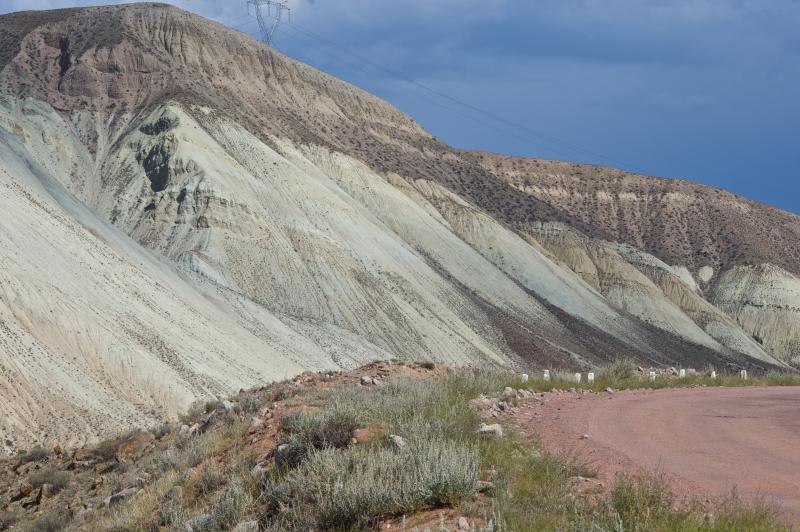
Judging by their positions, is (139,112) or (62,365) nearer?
(62,365)

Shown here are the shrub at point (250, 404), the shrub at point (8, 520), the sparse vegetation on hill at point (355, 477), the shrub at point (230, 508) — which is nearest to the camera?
the sparse vegetation on hill at point (355, 477)

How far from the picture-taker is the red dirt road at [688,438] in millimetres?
6992

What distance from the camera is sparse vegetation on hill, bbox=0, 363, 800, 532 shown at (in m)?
5.82

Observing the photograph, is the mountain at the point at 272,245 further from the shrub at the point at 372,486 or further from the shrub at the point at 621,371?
the shrub at the point at 372,486

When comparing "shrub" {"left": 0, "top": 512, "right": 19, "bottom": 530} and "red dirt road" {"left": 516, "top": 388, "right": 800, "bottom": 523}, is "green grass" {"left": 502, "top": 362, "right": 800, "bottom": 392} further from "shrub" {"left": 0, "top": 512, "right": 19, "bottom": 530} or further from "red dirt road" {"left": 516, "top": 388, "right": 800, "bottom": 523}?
"shrub" {"left": 0, "top": 512, "right": 19, "bottom": 530}

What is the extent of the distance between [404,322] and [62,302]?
2797 centimetres

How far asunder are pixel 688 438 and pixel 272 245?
45475mm

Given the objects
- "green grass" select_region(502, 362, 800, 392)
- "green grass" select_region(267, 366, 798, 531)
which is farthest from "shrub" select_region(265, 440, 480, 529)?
"green grass" select_region(502, 362, 800, 392)

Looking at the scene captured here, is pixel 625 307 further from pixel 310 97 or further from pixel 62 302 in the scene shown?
pixel 62 302

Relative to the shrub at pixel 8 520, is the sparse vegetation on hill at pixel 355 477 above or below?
above

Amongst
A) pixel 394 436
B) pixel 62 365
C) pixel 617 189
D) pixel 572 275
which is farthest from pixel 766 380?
pixel 617 189

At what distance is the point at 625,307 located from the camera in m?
91.1

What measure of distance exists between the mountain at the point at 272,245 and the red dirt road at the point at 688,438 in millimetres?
14544

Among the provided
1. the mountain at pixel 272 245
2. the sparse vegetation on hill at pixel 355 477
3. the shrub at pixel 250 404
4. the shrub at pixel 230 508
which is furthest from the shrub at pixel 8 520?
the mountain at pixel 272 245
